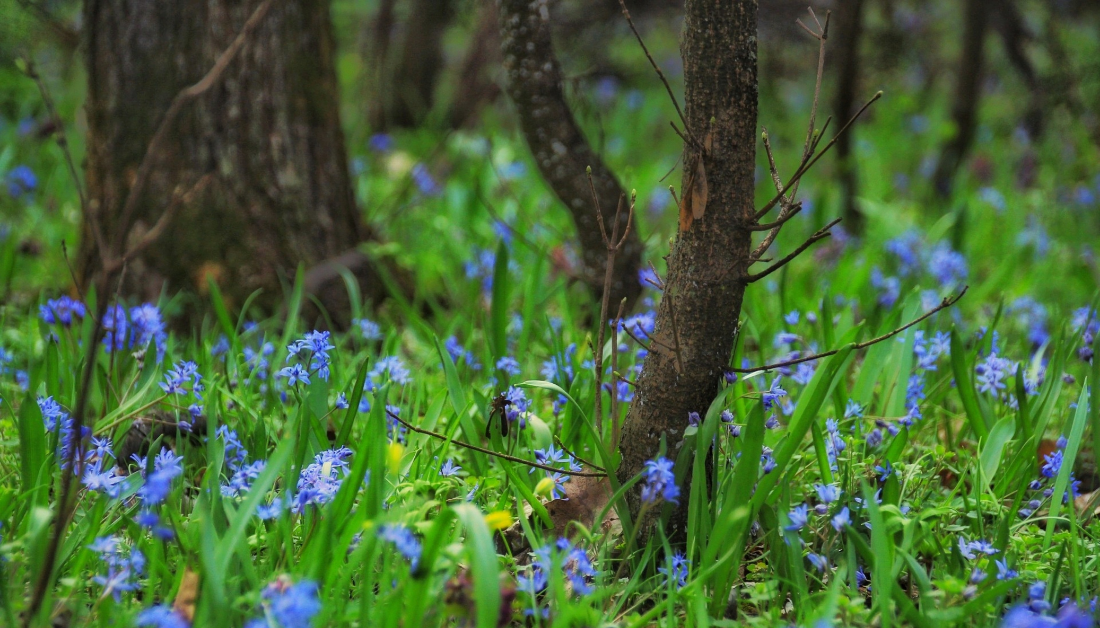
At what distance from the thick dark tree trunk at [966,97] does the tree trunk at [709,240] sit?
3920 millimetres

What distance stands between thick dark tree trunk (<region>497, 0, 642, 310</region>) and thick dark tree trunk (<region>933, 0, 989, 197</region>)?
304 cm

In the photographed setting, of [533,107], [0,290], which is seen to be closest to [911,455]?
[533,107]

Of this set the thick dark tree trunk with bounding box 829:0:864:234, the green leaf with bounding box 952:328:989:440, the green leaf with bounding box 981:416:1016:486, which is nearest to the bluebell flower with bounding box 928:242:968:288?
the thick dark tree trunk with bounding box 829:0:864:234

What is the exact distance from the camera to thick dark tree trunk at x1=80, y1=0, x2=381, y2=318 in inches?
100

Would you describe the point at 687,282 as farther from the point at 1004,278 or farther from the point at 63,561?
the point at 1004,278

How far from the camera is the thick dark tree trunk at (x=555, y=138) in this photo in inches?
88.6

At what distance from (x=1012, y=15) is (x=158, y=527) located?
475 centimetres

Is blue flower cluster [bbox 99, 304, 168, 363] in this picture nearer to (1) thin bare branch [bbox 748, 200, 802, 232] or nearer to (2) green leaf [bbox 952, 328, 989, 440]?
(1) thin bare branch [bbox 748, 200, 802, 232]

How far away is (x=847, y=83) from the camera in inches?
148

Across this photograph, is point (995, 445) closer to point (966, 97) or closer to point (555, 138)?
point (555, 138)

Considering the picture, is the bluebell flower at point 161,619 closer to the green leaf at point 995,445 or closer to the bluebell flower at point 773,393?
the bluebell flower at point 773,393

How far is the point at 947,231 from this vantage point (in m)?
3.98

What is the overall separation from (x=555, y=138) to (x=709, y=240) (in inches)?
41.7

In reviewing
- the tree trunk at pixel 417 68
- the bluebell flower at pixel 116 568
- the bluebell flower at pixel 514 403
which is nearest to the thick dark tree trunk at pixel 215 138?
the bluebell flower at pixel 514 403
